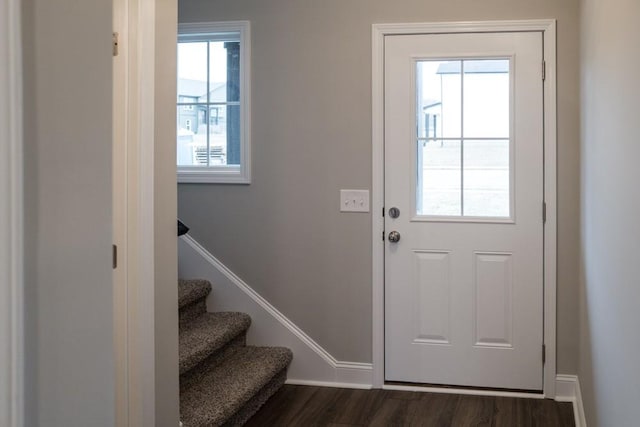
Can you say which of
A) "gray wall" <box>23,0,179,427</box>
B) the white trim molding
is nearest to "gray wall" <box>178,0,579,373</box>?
"gray wall" <box>23,0,179,427</box>

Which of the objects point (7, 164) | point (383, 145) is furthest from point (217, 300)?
point (7, 164)

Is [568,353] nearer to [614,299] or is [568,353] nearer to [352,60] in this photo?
[614,299]

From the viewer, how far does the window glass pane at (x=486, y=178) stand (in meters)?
3.56

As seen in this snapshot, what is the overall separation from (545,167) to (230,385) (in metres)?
2.01

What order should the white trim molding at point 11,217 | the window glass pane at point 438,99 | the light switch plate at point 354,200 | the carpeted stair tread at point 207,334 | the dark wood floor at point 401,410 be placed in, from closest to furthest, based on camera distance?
the white trim molding at point 11,217 → the carpeted stair tread at point 207,334 → the dark wood floor at point 401,410 → the window glass pane at point 438,99 → the light switch plate at point 354,200

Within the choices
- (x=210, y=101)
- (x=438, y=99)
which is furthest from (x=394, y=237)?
(x=210, y=101)

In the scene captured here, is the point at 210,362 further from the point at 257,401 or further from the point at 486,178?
the point at 486,178

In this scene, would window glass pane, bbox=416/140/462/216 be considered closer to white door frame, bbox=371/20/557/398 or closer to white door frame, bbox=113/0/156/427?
white door frame, bbox=371/20/557/398

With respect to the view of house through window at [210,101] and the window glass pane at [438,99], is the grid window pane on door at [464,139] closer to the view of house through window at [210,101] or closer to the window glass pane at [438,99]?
the window glass pane at [438,99]

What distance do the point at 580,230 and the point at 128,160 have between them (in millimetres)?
2347

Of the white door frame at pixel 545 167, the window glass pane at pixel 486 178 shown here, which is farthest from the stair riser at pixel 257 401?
the window glass pane at pixel 486 178

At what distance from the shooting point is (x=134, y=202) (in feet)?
7.36

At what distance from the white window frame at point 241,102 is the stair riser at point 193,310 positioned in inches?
28.8

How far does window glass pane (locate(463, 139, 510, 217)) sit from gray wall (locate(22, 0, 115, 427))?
2958mm
